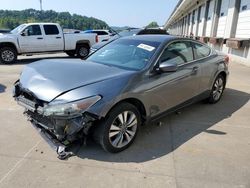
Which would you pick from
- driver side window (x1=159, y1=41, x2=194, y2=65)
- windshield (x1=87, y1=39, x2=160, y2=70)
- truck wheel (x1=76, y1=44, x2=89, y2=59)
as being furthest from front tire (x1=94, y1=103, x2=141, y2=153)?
truck wheel (x1=76, y1=44, x2=89, y2=59)

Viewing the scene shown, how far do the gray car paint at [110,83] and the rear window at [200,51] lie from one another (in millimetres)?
225

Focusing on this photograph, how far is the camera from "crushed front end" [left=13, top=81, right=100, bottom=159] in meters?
2.91

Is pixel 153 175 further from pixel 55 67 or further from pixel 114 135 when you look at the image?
pixel 55 67

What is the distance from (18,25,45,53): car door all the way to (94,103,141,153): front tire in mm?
10169

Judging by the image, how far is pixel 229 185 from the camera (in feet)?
9.28

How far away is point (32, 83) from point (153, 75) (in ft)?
5.63

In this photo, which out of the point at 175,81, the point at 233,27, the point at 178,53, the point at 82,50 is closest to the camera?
the point at 175,81

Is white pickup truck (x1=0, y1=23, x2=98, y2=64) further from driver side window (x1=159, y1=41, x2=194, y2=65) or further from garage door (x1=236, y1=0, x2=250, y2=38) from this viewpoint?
driver side window (x1=159, y1=41, x2=194, y2=65)

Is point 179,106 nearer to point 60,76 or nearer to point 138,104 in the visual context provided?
point 138,104

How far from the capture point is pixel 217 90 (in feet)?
18.5

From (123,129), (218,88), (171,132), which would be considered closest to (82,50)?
(218,88)

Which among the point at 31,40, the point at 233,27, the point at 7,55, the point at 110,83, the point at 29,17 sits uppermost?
the point at 29,17

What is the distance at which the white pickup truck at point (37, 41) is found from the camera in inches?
461

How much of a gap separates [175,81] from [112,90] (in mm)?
1386
